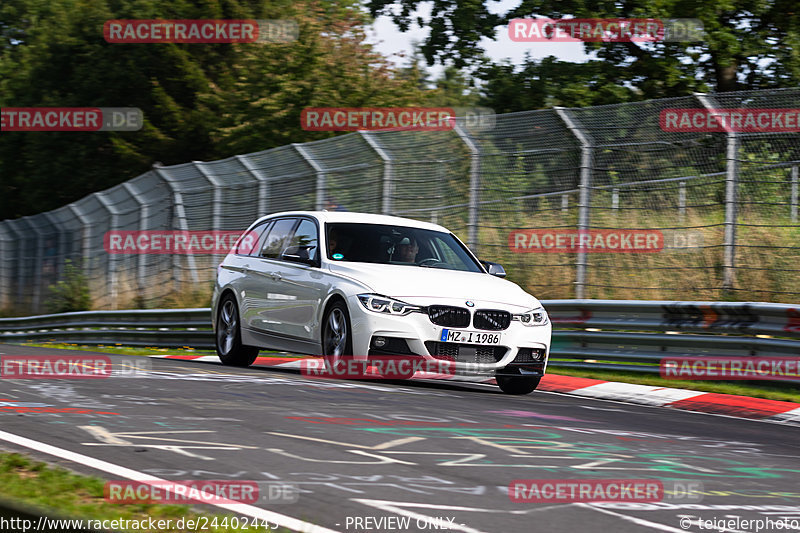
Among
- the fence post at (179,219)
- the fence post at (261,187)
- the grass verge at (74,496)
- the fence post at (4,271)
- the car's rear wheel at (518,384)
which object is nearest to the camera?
the grass verge at (74,496)

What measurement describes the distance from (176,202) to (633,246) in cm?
1137

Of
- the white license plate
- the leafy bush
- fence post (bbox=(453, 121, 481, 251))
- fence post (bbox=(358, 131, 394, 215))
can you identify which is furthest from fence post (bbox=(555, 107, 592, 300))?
the leafy bush

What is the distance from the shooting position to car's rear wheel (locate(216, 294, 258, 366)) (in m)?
12.6

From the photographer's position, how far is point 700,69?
2602 cm

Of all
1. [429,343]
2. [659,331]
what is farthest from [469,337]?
[659,331]

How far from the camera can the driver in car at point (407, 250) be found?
36.5ft

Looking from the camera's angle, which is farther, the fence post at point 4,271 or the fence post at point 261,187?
the fence post at point 4,271

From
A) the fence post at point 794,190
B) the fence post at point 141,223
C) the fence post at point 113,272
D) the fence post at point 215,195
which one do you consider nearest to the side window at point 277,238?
the fence post at point 794,190

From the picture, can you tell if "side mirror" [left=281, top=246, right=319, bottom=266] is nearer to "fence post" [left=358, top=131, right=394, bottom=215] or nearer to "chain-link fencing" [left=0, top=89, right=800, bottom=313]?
"chain-link fencing" [left=0, top=89, right=800, bottom=313]

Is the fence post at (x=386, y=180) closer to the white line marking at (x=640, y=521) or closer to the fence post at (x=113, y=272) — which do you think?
the fence post at (x=113, y=272)

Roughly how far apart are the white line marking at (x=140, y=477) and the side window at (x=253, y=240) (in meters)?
6.17

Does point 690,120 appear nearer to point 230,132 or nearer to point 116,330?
point 116,330

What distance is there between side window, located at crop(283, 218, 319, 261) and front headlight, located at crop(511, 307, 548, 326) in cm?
212

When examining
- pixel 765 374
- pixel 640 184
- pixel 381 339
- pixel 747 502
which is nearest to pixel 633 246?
pixel 640 184
